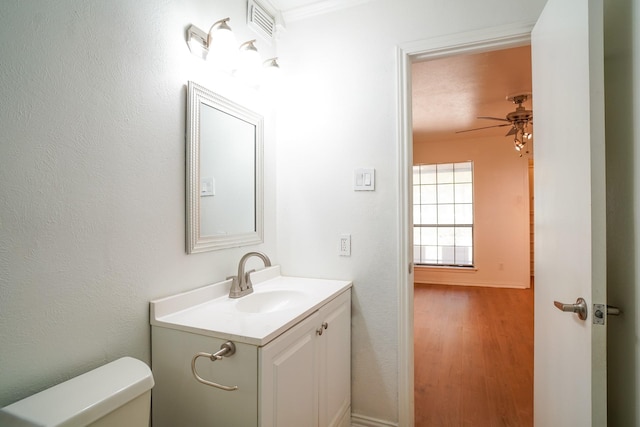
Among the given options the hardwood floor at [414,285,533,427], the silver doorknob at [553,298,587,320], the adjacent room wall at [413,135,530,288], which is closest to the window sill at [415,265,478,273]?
the adjacent room wall at [413,135,530,288]

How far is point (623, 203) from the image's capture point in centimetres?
102

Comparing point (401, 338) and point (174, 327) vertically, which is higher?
point (174, 327)

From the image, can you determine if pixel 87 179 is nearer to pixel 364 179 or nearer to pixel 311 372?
pixel 311 372

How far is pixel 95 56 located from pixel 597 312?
1.67 metres

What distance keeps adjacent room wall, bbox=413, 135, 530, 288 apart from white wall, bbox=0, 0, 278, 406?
15.2 ft

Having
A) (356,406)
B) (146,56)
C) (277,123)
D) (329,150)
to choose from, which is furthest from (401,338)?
(146,56)

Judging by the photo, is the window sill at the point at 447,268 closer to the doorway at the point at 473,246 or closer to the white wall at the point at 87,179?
the doorway at the point at 473,246

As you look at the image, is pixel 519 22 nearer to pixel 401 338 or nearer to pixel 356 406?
pixel 401 338

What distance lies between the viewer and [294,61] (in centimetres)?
195

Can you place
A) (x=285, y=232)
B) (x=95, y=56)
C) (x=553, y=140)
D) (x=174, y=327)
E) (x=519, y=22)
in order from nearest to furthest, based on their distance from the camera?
(x=95, y=56) < (x=174, y=327) < (x=553, y=140) < (x=519, y=22) < (x=285, y=232)

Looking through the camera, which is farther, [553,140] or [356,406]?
[356,406]

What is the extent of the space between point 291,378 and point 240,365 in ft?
0.76

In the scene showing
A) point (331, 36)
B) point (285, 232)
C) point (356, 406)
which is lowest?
point (356, 406)

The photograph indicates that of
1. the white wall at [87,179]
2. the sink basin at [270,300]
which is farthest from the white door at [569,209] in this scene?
the white wall at [87,179]
